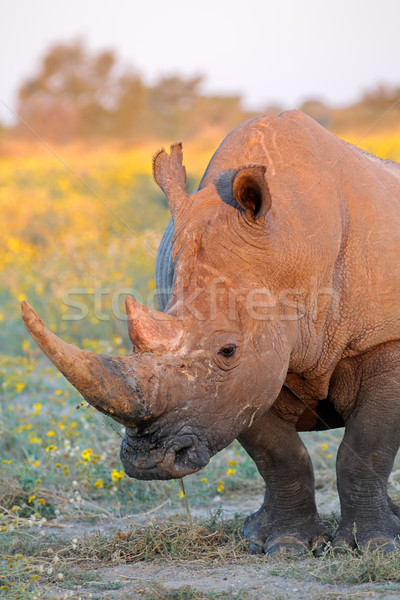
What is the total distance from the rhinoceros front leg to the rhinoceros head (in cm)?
80

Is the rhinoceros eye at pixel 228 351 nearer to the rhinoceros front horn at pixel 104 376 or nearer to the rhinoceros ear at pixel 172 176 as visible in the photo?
the rhinoceros front horn at pixel 104 376

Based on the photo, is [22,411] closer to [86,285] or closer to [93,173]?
[86,285]

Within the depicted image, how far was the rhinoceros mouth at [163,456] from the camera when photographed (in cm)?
384

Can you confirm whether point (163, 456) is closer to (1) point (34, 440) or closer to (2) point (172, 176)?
(2) point (172, 176)

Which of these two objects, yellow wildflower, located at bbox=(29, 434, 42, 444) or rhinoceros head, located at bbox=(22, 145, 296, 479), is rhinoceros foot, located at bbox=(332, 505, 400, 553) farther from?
yellow wildflower, located at bbox=(29, 434, 42, 444)

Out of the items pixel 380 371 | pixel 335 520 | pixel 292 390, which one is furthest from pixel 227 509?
pixel 380 371

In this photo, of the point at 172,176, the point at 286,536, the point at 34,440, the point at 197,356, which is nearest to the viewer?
the point at 197,356

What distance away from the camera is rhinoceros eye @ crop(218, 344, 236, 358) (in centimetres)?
401

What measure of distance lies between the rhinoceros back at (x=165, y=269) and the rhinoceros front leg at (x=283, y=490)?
3.08 feet

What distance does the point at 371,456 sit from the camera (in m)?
4.55

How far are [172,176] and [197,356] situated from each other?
1.18 meters

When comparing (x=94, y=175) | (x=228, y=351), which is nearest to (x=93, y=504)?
(x=228, y=351)

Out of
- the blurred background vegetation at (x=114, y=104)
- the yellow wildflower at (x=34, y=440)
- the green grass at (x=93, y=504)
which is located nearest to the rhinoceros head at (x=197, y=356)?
the green grass at (x=93, y=504)

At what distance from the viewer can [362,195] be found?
455 cm
